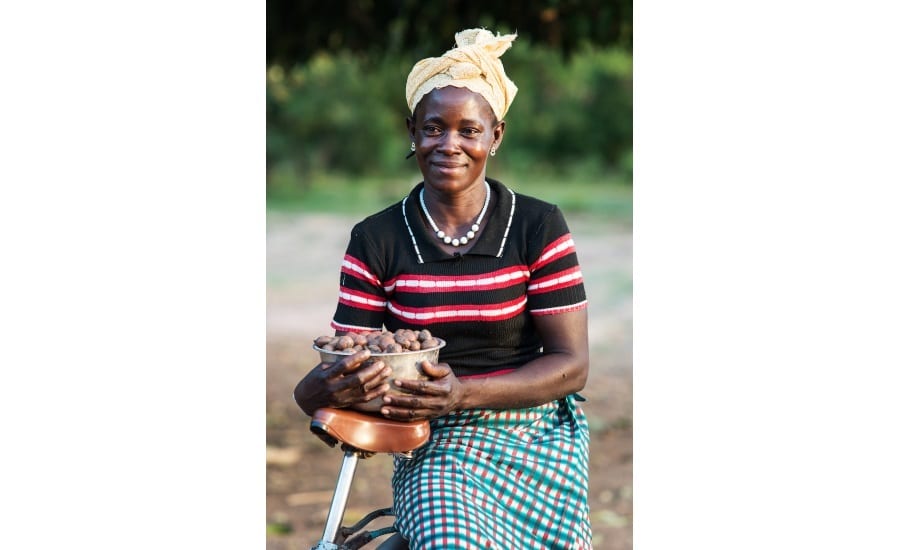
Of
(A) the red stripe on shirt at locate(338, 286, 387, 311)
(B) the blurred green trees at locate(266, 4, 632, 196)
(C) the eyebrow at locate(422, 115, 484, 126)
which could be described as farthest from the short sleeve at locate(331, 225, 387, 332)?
(B) the blurred green trees at locate(266, 4, 632, 196)

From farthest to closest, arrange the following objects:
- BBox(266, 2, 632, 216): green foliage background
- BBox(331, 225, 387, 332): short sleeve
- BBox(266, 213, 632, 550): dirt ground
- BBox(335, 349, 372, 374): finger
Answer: BBox(266, 2, 632, 216): green foliage background < BBox(266, 213, 632, 550): dirt ground < BBox(331, 225, 387, 332): short sleeve < BBox(335, 349, 372, 374): finger

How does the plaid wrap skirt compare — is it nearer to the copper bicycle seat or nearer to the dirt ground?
the copper bicycle seat

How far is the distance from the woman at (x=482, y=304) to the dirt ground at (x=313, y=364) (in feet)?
8.69

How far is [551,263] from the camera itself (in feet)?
9.51

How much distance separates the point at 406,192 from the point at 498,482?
1512 centimetres

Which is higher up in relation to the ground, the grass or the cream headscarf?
the grass

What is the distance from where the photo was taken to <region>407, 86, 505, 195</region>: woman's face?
9.22ft

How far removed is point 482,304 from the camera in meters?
2.88

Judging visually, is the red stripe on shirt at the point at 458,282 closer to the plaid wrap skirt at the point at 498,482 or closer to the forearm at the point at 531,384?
A: the forearm at the point at 531,384

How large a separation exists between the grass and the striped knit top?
12834 millimetres

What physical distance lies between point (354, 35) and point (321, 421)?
3.70m

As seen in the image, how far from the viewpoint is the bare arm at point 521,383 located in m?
2.62
